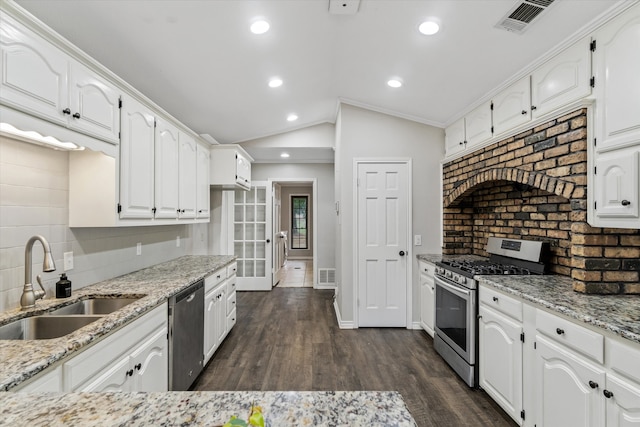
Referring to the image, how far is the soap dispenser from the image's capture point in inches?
67.4

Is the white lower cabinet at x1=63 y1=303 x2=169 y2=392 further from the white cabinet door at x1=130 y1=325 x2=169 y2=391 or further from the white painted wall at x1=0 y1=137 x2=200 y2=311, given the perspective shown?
the white painted wall at x1=0 y1=137 x2=200 y2=311

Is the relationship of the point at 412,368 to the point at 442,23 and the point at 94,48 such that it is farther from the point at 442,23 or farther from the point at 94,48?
the point at 94,48

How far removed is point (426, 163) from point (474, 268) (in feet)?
5.39

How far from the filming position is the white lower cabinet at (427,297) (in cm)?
323

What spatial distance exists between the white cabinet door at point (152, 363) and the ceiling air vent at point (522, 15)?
9.79 feet

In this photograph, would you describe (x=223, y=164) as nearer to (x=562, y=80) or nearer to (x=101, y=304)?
(x=101, y=304)

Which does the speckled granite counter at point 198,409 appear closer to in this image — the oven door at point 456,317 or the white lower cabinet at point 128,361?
the white lower cabinet at point 128,361

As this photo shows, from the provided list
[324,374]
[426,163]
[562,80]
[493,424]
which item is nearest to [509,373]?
[493,424]

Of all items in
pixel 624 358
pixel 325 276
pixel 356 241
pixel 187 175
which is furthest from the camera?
pixel 325 276

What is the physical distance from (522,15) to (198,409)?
Result: 102 inches

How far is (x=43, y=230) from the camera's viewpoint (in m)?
1.73

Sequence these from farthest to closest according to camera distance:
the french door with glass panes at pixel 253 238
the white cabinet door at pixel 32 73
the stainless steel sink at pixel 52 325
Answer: the french door with glass panes at pixel 253 238
the stainless steel sink at pixel 52 325
the white cabinet door at pixel 32 73

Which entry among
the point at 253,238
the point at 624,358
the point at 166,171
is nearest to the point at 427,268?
the point at 624,358

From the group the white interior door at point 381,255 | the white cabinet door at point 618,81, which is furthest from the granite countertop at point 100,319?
the white cabinet door at point 618,81
